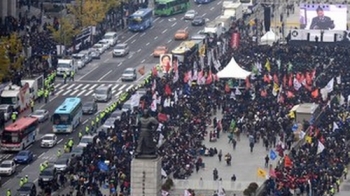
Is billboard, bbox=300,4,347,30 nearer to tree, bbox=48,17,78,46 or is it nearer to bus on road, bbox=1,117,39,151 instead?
tree, bbox=48,17,78,46

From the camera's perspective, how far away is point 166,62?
143375 millimetres

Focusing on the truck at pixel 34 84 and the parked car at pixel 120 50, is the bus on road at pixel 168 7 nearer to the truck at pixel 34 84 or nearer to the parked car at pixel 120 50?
the parked car at pixel 120 50

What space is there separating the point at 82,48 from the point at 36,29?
3732 mm

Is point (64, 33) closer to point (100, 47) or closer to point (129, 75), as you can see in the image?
point (100, 47)

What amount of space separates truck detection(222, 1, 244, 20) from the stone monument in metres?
73.6

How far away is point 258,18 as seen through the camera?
545 ft

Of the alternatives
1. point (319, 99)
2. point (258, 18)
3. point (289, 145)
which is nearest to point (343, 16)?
point (258, 18)

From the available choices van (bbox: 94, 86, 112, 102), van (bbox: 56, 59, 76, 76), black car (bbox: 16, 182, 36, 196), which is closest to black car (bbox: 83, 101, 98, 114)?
van (bbox: 94, 86, 112, 102)

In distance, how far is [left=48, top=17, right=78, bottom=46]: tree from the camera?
151375 mm

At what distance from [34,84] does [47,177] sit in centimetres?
2405

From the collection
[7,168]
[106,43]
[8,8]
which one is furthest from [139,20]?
[7,168]

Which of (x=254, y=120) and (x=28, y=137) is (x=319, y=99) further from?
(x=28, y=137)

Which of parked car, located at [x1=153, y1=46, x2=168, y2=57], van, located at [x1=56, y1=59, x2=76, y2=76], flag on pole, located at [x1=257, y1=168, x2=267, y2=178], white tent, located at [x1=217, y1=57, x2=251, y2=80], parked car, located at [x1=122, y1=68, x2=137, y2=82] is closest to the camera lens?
flag on pole, located at [x1=257, y1=168, x2=267, y2=178]

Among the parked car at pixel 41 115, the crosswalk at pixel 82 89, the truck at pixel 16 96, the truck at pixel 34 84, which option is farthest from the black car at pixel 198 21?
the parked car at pixel 41 115
